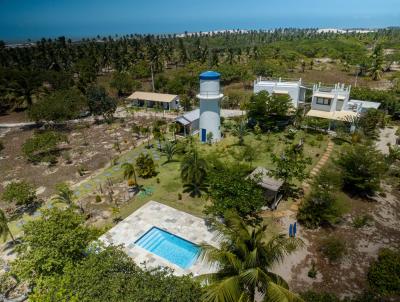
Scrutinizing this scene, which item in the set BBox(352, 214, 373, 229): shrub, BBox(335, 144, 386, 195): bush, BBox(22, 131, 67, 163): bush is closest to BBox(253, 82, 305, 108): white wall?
BBox(335, 144, 386, 195): bush

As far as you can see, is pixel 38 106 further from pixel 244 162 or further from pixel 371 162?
pixel 371 162

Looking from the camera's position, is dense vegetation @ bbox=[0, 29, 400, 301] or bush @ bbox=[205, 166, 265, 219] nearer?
dense vegetation @ bbox=[0, 29, 400, 301]

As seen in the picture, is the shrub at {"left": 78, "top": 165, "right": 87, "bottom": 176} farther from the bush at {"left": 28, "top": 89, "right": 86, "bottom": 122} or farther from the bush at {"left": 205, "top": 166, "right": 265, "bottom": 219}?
the bush at {"left": 205, "top": 166, "right": 265, "bottom": 219}

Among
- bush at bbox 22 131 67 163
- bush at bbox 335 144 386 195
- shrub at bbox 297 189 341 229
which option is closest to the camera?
shrub at bbox 297 189 341 229

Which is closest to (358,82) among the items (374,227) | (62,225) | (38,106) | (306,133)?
(306,133)

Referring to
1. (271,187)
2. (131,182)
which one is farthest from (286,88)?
(131,182)
